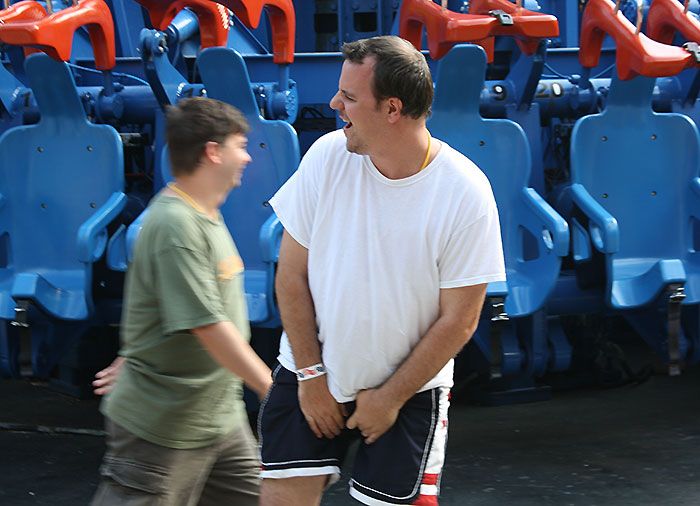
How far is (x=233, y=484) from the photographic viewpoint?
2.05 metres

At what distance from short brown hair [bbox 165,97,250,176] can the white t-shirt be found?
0.23 metres

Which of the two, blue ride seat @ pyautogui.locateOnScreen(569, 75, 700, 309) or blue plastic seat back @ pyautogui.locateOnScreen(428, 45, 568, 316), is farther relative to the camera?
blue ride seat @ pyautogui.locateOnScreen(569, 75, 700, 309)

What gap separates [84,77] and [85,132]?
1.08 metres

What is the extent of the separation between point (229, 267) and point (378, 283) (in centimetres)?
35

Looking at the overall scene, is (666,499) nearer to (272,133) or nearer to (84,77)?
(272,133)

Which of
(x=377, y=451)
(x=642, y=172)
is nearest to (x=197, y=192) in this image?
(x=377, y=451)

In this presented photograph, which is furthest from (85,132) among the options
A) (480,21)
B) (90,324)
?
(480,21)

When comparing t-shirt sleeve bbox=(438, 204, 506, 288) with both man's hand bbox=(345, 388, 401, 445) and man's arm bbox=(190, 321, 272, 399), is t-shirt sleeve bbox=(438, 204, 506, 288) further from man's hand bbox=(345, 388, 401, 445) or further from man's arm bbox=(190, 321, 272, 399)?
man's arm bbox=(190, 321, 272, 399)

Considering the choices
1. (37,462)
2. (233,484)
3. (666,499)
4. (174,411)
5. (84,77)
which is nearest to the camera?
(174,411)

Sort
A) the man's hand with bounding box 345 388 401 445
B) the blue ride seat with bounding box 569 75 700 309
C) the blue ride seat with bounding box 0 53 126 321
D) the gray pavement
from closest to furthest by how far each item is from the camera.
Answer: the man's hand with bounding box 345 388 401 445 → the gray pavement → the blue ride seat with bounding box 0 53 126 321 → the blue ride seat with bounding box 569 75 700 309

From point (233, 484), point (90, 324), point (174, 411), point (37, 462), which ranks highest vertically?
point (174, 411)

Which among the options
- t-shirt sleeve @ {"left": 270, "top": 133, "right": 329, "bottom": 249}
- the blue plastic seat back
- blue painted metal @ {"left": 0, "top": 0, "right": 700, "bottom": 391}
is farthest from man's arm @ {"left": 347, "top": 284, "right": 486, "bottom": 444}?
the blue plastic seat back

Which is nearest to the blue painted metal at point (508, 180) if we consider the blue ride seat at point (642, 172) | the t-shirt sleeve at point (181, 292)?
the blue ride seat at point (642, 172)

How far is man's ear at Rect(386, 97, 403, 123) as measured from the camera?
1.79m
